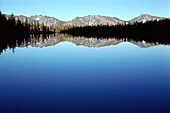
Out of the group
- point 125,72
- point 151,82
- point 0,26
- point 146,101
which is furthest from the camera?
point 0,26

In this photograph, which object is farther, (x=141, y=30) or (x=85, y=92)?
(x=141, y=30)

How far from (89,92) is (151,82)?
3.93m

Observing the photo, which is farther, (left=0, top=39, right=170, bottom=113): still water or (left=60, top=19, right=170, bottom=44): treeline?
(left=60, top=19, right=170, bottom=44): treeline

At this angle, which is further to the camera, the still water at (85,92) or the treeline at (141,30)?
the treeline at (141,30)

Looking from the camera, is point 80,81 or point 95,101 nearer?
point 95,101

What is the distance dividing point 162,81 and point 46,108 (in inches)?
274

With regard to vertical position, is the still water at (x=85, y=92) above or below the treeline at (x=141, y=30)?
below

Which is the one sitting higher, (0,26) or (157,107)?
(0,26)

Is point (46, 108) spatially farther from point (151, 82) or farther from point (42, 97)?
point (151, 82)

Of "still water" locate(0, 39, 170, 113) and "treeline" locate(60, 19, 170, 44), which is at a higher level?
"treeline" locate(60, 19, 170, 44)

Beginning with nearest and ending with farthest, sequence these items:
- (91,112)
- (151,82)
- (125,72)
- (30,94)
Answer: (91,112) < (30,94) < (151,82) < (125,72)

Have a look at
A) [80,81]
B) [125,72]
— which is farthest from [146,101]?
[125,72]

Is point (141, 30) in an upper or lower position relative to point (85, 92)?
upper

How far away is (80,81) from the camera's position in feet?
38.9
